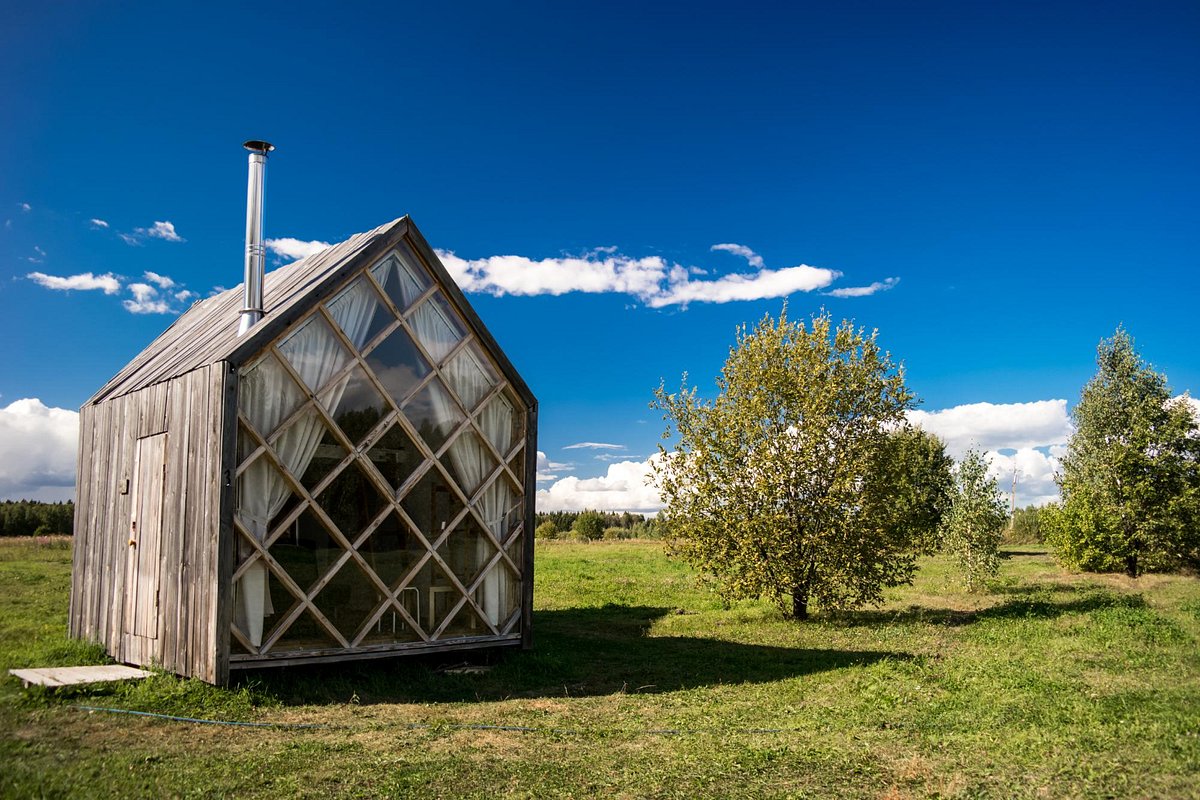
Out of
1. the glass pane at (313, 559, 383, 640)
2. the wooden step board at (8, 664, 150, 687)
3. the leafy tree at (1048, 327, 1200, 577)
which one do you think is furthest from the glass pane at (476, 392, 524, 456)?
the leafy tree at (1048, 327, 1200, 577)

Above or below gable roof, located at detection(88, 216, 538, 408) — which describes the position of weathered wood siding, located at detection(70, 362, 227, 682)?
below

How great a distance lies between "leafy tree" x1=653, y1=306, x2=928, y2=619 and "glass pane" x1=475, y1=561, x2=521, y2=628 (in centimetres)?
483

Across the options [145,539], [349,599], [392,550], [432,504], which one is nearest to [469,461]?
[432,504]

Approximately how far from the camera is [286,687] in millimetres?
8141

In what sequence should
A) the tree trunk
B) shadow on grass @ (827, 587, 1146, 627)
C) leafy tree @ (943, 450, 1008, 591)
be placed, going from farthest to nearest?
leafy tree @ (943, 450, 1008, 591), the tree trunk, shadow on grass @ (827, 587, 1146, 627)

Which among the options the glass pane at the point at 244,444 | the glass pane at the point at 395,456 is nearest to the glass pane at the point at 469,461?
the glass pane at the point at 395,456

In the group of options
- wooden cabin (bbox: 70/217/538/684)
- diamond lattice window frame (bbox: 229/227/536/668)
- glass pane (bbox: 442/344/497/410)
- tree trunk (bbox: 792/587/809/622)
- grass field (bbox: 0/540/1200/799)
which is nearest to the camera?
grass field (bbox: 0/540/1200/799)

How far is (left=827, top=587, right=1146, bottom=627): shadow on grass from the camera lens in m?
13.9

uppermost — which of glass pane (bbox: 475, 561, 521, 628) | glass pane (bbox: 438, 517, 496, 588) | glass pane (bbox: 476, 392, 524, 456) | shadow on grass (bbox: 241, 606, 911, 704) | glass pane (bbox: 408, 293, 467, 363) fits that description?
glass pane (bbox: 408, 293, 467, 363)

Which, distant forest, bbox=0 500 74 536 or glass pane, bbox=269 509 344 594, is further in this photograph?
distant forest, bbox=0 500 74 536

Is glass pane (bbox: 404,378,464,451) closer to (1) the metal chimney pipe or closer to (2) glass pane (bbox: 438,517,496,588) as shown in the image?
(2) glass pane (bbox: 438,517,496,588)

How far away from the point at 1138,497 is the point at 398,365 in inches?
791

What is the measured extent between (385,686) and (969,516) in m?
13.7

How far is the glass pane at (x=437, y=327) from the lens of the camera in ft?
32.1
